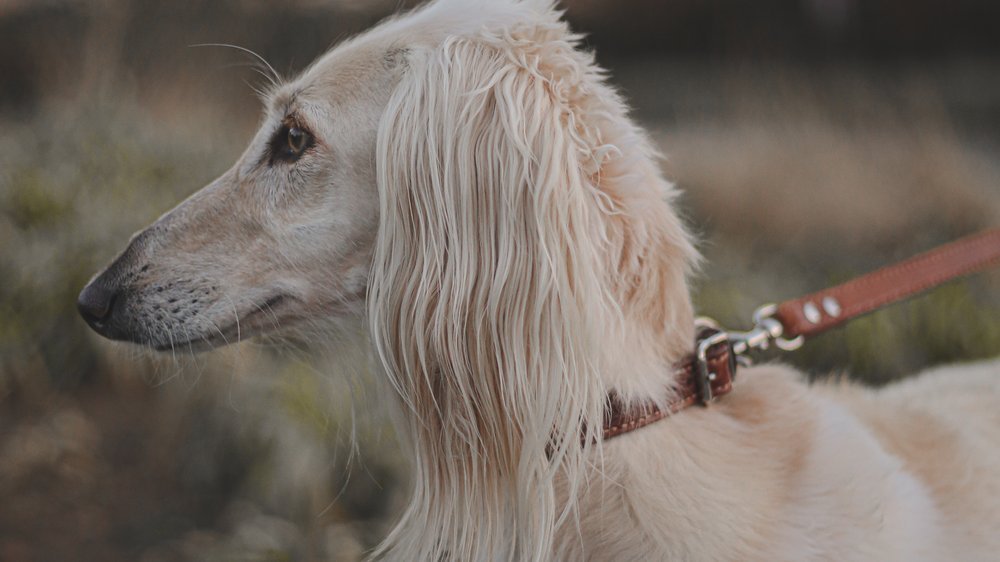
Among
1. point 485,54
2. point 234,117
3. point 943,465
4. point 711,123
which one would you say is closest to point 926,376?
point 943,465

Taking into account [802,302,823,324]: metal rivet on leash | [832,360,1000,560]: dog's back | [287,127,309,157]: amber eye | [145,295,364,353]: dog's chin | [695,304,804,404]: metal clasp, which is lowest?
[832,360,1000,560]: dog's back

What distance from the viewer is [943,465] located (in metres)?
1.93

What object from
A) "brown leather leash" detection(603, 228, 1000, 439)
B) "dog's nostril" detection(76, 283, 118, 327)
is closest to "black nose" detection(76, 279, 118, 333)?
"dog's nostril" detection(76, 283, 118, 327)

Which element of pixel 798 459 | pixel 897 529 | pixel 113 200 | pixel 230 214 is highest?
pixel 113 200

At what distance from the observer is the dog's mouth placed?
1.78m

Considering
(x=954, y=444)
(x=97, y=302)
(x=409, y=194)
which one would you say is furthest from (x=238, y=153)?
(x=954, y=444)

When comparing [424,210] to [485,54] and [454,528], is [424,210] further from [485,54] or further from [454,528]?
[454,528]

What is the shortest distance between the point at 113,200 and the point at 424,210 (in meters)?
3.58

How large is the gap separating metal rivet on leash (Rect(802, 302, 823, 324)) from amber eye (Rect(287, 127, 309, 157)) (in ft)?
4.06

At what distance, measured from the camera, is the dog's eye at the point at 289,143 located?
1813mm

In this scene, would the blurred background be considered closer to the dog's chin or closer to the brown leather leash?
the dog's chin

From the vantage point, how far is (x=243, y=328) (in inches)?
71.5

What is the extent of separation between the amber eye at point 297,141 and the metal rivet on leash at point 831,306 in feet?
4.24

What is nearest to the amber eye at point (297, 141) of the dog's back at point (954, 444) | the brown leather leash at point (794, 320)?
the brown leather leash at point (794, 320)
